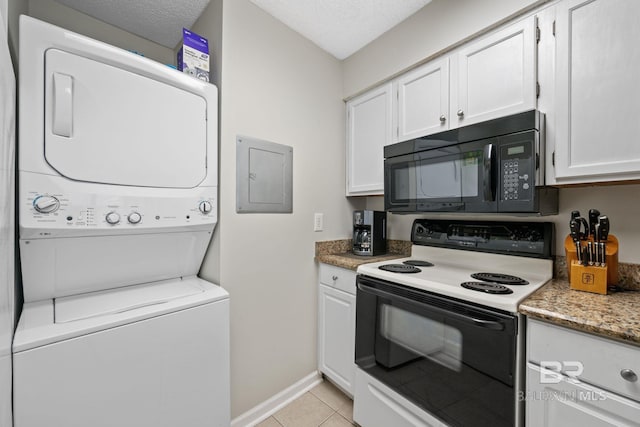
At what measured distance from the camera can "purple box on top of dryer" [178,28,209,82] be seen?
1.44 meters

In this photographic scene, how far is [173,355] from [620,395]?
1.59 m

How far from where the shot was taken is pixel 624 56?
3.38 ft

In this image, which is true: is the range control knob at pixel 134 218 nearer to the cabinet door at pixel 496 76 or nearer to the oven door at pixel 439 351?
the oven door at pixel 439 351

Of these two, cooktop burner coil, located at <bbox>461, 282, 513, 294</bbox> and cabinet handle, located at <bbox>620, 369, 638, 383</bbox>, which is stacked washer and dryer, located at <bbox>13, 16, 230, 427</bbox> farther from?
cabinet handle, located at <bbox>620, 369, 638, 383</bbox>

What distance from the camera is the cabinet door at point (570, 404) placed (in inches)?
30.8

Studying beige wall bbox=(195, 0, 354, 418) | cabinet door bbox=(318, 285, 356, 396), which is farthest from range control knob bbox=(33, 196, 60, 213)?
cabinet door bbox=(318, 285, 356, 396)

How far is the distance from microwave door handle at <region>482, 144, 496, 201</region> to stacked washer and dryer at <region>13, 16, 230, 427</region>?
4.58 ft

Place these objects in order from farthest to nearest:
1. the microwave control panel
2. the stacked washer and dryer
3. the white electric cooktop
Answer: the microwave control panel, the white electric cooktop, the stacked washer and dryer

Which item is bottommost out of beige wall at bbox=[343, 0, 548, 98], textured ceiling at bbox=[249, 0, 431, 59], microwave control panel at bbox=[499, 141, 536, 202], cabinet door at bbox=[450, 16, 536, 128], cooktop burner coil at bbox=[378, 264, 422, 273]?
cooktop burner coil at bbox=[378, 264, 422, 273]

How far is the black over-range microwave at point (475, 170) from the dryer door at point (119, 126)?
1.20 meters

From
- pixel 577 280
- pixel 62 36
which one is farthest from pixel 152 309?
pixel 577 280

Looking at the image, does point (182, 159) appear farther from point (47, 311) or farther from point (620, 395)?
point (620, 395)

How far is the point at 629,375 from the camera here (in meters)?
0.77

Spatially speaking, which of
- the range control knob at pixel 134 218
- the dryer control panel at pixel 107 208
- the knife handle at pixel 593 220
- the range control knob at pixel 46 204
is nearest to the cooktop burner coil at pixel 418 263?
the knife handle at pixel 593 220
